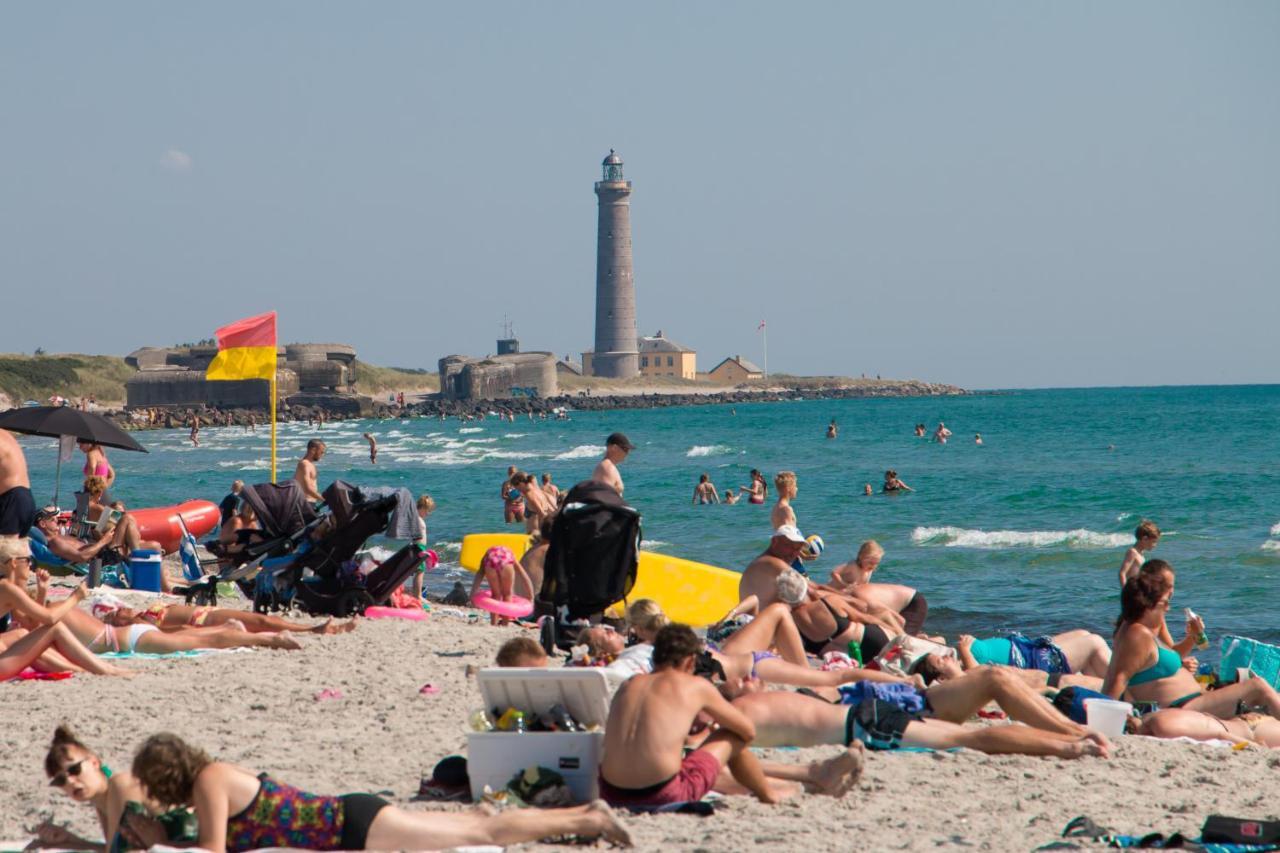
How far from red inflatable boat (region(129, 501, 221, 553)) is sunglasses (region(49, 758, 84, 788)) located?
10172 millimetres

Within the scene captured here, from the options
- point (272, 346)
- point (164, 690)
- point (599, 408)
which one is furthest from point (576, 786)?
point (599, 408)

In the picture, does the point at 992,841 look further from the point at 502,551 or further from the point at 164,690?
the point at 502,551

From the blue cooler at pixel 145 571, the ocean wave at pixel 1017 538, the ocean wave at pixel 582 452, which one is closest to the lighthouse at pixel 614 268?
the ocean wave at pixel 582 452

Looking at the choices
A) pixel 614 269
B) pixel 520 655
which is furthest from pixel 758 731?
pixel 614 269

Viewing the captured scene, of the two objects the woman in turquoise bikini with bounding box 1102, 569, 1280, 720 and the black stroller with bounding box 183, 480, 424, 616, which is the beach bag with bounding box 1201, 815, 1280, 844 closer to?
the woman in turquoise bikini with bounding box 1102, 569, 1280, 720

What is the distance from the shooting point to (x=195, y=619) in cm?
902

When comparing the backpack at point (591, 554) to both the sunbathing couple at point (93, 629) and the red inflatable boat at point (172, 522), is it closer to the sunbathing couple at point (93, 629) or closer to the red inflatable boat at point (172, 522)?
the sunbathing couple at point (93, 629)

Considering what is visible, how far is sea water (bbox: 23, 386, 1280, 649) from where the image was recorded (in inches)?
621

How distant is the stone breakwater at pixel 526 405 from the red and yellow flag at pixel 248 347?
205 ft

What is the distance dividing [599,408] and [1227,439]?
52809 millimetres

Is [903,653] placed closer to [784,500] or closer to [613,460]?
[784,500]

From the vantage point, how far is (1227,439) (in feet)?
172

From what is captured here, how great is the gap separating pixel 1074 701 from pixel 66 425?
372 inches

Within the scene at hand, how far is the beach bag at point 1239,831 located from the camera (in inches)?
187
